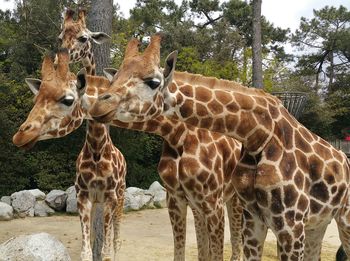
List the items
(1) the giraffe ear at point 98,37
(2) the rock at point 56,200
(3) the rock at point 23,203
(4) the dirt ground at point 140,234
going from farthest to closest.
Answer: (2) the rock at point 56,200 < (3) the rock at point 23,203 < (4) the dirt ground at point 140,234 < (1) the giraffe ear at point 98,37

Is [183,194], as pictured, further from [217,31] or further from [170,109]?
[217,31]

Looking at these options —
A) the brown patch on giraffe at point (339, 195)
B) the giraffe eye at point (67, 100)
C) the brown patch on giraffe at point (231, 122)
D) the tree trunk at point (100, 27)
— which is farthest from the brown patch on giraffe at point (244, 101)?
the tree trunk at point (100, 27)

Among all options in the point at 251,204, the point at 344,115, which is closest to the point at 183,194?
the point at 251,204

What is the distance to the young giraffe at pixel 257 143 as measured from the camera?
345 cm

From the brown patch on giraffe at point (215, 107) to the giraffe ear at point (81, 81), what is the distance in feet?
4.74

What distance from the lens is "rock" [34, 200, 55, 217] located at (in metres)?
12.8

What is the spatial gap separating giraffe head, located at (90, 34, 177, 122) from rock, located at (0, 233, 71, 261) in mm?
3224

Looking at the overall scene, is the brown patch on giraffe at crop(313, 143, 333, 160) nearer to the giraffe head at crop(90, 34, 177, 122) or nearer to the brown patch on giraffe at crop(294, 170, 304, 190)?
the brown patch on giraffe at crop(294, 170, 304, 190)

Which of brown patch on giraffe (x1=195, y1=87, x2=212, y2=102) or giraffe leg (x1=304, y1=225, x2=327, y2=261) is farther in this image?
giraffe leg (x1=304, y1=225, x2=327, y2=261)

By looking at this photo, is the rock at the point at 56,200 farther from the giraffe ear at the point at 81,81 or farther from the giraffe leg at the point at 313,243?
the giraffe leg at the point at 313,243

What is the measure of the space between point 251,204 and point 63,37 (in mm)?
3697

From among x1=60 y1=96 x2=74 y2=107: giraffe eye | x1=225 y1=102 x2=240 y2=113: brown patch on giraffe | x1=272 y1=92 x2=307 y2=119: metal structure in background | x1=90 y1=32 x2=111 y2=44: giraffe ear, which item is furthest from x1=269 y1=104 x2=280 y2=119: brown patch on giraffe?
x1=272 y1=92 x2=307 y2=119: metal structure in background

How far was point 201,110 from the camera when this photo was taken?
12.0 feet

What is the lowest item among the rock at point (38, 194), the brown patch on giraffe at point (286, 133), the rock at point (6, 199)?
the rock at point (6, 199)
